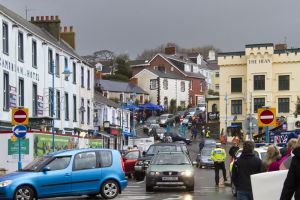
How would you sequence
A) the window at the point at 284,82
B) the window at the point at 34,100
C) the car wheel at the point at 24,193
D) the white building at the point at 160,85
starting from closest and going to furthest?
the car wheel at the point at 24,193
the window at the point at 34,100
the window at the point at 284,82
the white building at the point at 160,85

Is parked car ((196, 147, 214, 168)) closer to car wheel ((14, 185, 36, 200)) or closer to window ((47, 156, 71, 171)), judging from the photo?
window ((47, 156, 71, 171))

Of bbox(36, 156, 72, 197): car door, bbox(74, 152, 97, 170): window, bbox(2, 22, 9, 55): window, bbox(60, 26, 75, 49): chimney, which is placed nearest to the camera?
bbox(36, 156, 72, 197): car door

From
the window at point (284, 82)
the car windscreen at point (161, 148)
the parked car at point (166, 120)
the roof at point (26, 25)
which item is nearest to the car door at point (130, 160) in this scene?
the car windscreen at point (161, 148)

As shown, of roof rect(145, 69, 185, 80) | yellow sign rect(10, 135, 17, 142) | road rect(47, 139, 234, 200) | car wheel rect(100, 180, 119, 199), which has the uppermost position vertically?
roof rect(145, 69, 185, 80)

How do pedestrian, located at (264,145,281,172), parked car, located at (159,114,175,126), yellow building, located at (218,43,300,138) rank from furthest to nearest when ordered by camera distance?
parked car, located at (159,114,175,126) → yellow building, located at (218,43,300,138) → pedestrian, located at (264,145,281,172)

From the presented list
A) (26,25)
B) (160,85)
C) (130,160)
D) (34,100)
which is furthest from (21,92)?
(160,85)

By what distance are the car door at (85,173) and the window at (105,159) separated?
7.8 inches

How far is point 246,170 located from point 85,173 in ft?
30.8

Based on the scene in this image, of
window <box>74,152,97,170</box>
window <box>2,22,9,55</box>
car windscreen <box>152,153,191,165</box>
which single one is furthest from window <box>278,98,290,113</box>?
window <box>74,152,97,170</box>

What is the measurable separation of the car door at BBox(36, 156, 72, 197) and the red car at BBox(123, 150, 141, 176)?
12903 mm

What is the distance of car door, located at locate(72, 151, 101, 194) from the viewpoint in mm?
19359

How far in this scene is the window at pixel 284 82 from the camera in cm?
7406

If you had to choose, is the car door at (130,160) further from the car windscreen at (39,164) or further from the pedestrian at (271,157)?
the pedestrian at (271,157)

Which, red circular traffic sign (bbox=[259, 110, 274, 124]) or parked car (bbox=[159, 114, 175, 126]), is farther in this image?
parked car (bbox=[159, 114, 175, 126])
